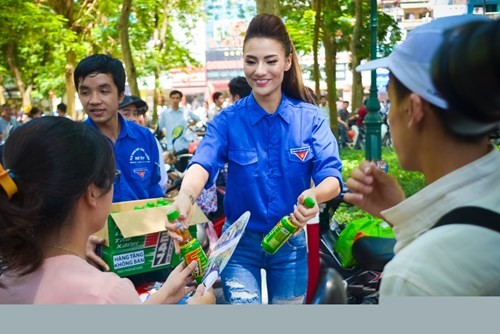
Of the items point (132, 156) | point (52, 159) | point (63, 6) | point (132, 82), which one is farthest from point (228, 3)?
point (52, 159)

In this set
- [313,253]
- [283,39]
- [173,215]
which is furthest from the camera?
[313,253]

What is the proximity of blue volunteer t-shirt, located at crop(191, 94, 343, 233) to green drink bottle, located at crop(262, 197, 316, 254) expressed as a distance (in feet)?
0.55

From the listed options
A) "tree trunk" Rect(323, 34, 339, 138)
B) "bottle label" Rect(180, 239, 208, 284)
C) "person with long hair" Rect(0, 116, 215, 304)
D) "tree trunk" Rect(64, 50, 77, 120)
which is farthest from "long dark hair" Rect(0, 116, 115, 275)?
"tree trunk" Rect(64, 50, 77, 120)

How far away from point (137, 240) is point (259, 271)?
57cm

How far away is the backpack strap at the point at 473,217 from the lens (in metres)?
1.25

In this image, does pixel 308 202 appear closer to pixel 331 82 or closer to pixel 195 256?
pixel 195 256

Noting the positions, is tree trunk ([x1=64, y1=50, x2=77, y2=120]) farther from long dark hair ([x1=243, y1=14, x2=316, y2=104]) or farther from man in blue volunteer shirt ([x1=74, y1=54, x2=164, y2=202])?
long dark hair ([x1=243, y1=14, x2=316, y2=104])

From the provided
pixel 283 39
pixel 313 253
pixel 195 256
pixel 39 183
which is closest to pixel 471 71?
pixel 39 183

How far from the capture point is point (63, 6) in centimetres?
1822

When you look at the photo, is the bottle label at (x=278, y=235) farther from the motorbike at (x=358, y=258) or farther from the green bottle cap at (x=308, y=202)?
the motorbike at (x=358, y=258)

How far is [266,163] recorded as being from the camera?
10.1 ft

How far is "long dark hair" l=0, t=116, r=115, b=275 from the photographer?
1.84 metres

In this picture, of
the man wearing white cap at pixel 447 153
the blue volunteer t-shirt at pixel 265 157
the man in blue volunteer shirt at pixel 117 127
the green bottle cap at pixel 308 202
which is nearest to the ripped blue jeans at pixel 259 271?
the blue volunteer t-shirt at pixel 265 157

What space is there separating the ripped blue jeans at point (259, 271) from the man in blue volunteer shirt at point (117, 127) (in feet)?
2.11
